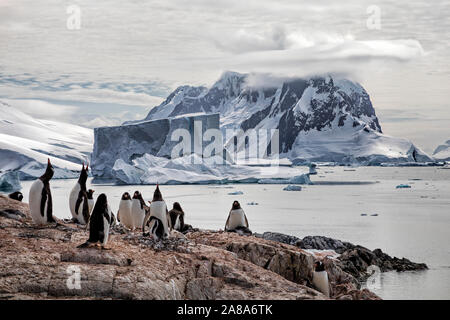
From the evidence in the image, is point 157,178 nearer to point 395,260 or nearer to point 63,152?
point 395,260

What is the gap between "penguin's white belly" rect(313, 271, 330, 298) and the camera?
9.70 meters

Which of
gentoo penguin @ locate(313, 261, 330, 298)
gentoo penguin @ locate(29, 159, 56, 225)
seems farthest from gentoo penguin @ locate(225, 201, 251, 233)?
gentoo penguin @ locate(29, 159, 56, 225)

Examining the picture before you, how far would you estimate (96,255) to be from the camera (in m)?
7.19

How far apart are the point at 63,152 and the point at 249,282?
95103mm

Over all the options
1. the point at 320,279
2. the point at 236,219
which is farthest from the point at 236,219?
the point at 320,279

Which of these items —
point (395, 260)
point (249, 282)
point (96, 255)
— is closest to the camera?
point (96, 255)

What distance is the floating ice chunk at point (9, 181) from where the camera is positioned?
35.6 m

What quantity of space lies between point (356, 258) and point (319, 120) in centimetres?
16041

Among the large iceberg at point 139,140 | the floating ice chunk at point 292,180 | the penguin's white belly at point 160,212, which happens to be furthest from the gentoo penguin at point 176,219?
the large iceberg at point 139,140

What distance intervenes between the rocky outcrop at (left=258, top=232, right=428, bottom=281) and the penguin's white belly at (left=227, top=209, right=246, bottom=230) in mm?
3050

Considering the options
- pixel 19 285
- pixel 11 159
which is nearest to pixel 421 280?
pixel 19 285

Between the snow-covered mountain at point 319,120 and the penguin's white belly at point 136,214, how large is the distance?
4741 inches

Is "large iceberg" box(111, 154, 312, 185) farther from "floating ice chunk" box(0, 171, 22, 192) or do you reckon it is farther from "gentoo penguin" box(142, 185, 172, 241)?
"gentoo penguin" box(142, 185, 172, 241)

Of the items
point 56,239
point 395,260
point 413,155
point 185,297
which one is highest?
point 56,239
